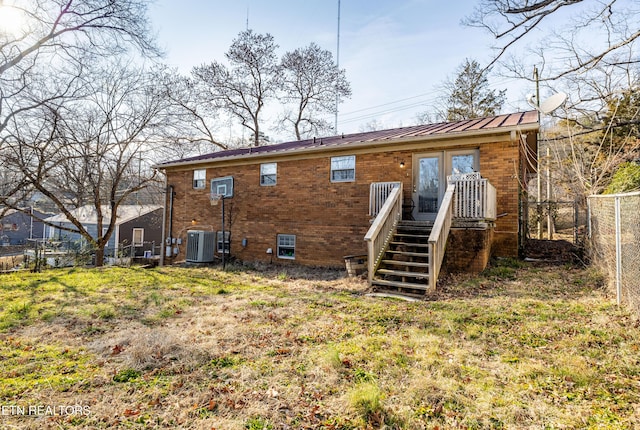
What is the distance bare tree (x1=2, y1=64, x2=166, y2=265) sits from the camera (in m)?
11.1

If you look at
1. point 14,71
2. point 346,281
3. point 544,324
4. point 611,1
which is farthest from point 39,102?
point 611,1

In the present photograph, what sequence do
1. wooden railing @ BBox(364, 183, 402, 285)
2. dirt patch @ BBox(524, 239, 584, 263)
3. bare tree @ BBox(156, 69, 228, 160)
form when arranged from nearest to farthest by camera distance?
wooden railing @ BBox(364, 183, 402, 285)
dirt patch @ BBox(524, 239, 584, 263)
bare tree @ BBox(156, 69, 228, 160)

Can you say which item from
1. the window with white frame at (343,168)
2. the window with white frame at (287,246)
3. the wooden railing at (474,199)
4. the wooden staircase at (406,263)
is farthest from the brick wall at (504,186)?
the window with white frame at (287,246)

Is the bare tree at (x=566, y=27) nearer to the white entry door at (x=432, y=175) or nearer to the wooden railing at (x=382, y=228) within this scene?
the white entry door at (x=432, y=175)

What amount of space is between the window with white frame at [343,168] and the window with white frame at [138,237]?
1795 centimetres

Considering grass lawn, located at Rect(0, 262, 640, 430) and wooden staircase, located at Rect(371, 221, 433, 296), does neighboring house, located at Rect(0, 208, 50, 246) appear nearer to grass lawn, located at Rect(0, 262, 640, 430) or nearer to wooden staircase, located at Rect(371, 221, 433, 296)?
grass lawn, located at Rect(0, 262, 640, 430)

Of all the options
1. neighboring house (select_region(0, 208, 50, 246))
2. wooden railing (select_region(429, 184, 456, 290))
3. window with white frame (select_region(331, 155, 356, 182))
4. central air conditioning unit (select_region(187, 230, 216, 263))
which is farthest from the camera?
neighboring house (select_region(0, 208, 50, 246))

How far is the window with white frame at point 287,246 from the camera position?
11.8m

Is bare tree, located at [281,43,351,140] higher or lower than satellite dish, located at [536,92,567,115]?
higher

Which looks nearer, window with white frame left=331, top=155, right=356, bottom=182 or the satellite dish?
the satellite dish

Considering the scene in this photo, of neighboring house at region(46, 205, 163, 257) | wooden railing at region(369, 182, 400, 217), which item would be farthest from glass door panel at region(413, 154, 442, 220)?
neighboring house at region(46, 205, 163, 257)

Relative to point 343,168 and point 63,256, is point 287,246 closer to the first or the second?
point 343,168

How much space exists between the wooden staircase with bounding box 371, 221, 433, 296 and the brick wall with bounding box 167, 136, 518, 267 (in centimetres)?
143

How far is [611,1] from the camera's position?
6.03m
